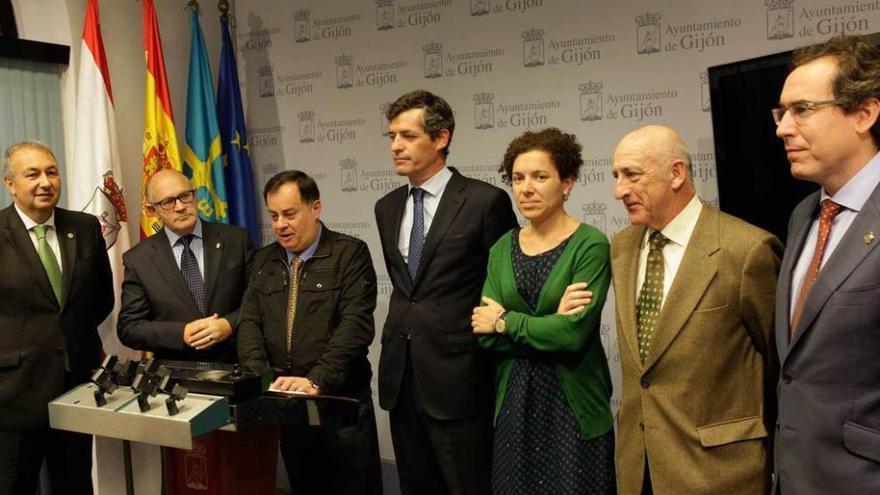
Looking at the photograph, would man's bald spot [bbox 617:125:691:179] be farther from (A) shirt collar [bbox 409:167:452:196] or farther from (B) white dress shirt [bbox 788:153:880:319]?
(A) shirt collar [bbox 409:167:452:196]

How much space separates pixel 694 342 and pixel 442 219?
1.01 meters

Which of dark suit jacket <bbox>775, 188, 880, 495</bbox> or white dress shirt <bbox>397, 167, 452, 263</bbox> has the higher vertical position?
white dress shirt <bbox>397, 167, 452, 263</bbox>

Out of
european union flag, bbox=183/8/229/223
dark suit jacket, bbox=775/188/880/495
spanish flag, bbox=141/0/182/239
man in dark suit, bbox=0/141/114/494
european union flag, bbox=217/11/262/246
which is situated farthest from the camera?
european union flag, bbox=217/11/262/246

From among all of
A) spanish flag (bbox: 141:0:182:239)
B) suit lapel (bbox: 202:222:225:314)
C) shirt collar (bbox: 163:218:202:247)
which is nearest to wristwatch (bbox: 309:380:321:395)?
suit lapel (bbox: 202:222:225:314)

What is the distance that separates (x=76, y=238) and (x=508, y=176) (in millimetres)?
1857

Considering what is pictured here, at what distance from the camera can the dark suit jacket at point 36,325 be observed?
302 cm

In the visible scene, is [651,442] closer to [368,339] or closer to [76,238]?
[368,339]

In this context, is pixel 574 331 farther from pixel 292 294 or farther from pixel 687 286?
pixel 292 294

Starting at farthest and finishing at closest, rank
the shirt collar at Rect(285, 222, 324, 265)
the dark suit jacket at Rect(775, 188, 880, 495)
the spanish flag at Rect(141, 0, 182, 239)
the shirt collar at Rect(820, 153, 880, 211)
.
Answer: the spanish flag at Rect(141, 0, 182, 239), the shirt collar at Rect(285, 222, 324, 265), the shirt collar at Rect(820, 153, 880, 211), the dark suit jacket at Rect(775, 188, 880, 495)

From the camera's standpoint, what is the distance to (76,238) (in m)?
3.24

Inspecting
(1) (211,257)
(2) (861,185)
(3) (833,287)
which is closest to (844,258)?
(3) (833,287)

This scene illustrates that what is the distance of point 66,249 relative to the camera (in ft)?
10.5

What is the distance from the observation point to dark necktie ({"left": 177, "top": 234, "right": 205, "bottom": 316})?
3.13 m

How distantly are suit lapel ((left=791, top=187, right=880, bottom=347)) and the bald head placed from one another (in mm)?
484
